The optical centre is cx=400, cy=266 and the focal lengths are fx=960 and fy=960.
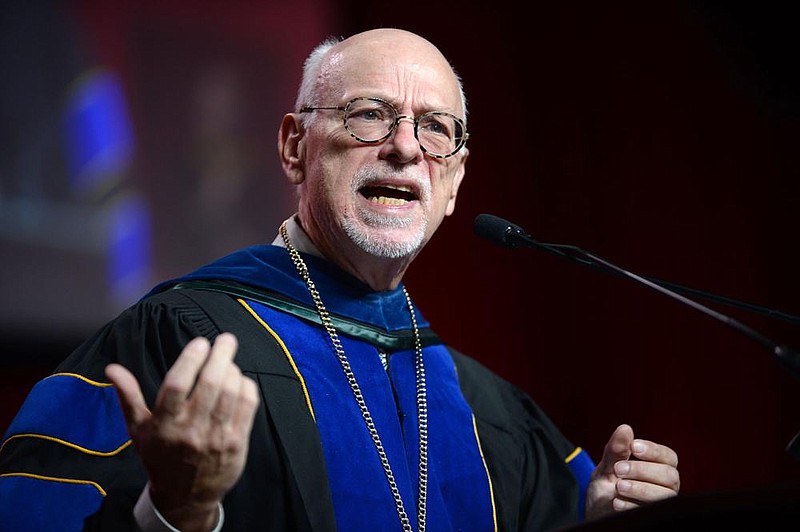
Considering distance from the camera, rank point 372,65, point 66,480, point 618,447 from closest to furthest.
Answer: point 66,480 → point 618,447 → point 372,65

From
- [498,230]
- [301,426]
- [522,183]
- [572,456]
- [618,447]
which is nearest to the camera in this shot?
[498,230]

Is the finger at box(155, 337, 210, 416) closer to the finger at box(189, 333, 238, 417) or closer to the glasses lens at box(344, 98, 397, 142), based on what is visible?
the finger at box(189, 333, 238, 417)

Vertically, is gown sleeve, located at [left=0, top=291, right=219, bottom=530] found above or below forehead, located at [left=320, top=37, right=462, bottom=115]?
below

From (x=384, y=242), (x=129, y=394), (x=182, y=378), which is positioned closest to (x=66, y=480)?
(x=129, y=394)

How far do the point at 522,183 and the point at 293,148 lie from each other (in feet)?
6.62

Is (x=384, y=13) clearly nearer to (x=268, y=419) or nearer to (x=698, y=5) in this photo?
(x=698, y=5)

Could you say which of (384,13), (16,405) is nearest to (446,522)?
(16,405)

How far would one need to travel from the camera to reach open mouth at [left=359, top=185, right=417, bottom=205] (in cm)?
238

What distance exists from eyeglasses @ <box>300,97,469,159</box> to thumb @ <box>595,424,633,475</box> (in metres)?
0.80

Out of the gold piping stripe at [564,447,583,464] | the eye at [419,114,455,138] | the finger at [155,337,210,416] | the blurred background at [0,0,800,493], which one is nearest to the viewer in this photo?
the finger at [155,337,210,416]

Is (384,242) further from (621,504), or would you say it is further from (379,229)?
(621,504)

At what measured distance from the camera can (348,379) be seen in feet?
7.59

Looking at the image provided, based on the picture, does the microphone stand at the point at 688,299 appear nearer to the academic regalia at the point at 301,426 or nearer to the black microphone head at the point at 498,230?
the black microphone head at the point at 498,230

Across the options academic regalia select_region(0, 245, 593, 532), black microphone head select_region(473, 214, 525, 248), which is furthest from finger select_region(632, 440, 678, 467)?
black microphone head select_region(473, 214, 525, 248)
